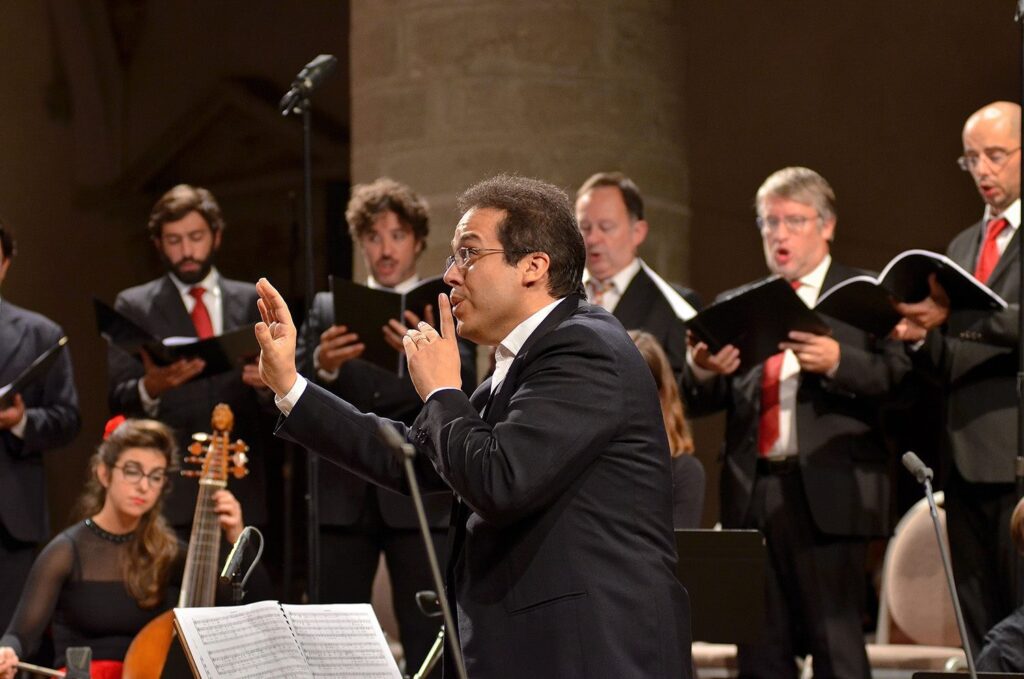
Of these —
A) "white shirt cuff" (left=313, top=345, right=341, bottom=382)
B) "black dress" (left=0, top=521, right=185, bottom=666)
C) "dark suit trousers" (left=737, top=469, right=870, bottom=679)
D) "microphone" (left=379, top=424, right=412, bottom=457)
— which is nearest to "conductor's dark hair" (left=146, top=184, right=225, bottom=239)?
"white shirt cuff" (left=313, top=345, right=341, bottom=382)

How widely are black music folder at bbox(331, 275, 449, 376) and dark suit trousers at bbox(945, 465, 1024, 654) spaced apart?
5.14 feet

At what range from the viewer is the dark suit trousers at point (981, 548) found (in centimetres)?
A: 426

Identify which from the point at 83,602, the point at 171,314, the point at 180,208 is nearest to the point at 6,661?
the point at 83,602

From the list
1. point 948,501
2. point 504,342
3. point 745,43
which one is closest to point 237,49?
point 745,43

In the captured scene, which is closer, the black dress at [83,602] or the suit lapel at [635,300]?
the black dress at [83,602]

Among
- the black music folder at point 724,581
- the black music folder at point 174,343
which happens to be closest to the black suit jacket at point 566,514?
the black music folder at point 724,581

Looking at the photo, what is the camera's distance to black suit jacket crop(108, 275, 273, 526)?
4.82 metres

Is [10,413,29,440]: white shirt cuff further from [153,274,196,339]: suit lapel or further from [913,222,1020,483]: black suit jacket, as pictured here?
[913,222,1020,483]: black suit jacket

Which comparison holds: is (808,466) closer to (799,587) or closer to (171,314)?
(799,587)

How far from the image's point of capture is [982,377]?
4.39 metres

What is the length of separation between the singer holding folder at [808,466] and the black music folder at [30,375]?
189 cm

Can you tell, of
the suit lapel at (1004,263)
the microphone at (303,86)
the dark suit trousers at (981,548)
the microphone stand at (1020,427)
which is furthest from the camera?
the microphone at (303,86)

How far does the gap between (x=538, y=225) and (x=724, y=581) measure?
4.47 feet

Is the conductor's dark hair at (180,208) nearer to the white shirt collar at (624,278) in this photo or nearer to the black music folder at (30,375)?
the black music folder at (30,375)
